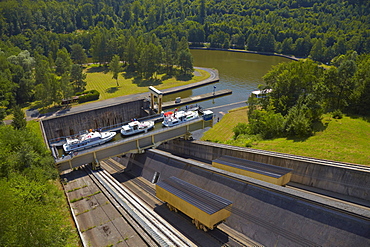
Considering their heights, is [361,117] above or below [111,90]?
above

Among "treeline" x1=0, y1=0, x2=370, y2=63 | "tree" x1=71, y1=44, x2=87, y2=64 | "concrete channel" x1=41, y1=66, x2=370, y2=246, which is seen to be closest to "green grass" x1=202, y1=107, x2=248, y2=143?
"concrete channel" x1=41, y1=66, x2=370, y2=246

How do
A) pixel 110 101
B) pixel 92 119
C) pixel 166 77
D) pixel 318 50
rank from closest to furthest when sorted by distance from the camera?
pixel 92 119 < pixel 110 101 < pixel 166 77 < pixel 318 50

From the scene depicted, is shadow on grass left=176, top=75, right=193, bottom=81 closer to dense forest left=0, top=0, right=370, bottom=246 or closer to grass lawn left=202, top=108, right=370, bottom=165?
dense forest left=0, top=0, right=370, bottom=246

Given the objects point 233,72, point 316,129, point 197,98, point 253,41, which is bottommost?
point 197,98

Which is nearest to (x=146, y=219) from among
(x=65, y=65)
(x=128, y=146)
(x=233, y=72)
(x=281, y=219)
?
(x=281, y=219)

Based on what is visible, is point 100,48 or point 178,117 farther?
point 100,48

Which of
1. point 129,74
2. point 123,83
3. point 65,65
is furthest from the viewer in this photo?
point 129,74

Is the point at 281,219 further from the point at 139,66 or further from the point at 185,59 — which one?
the point at 139,66

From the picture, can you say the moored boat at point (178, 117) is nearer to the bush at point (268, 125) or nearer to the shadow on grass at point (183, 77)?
the bush at point (268, 125)
